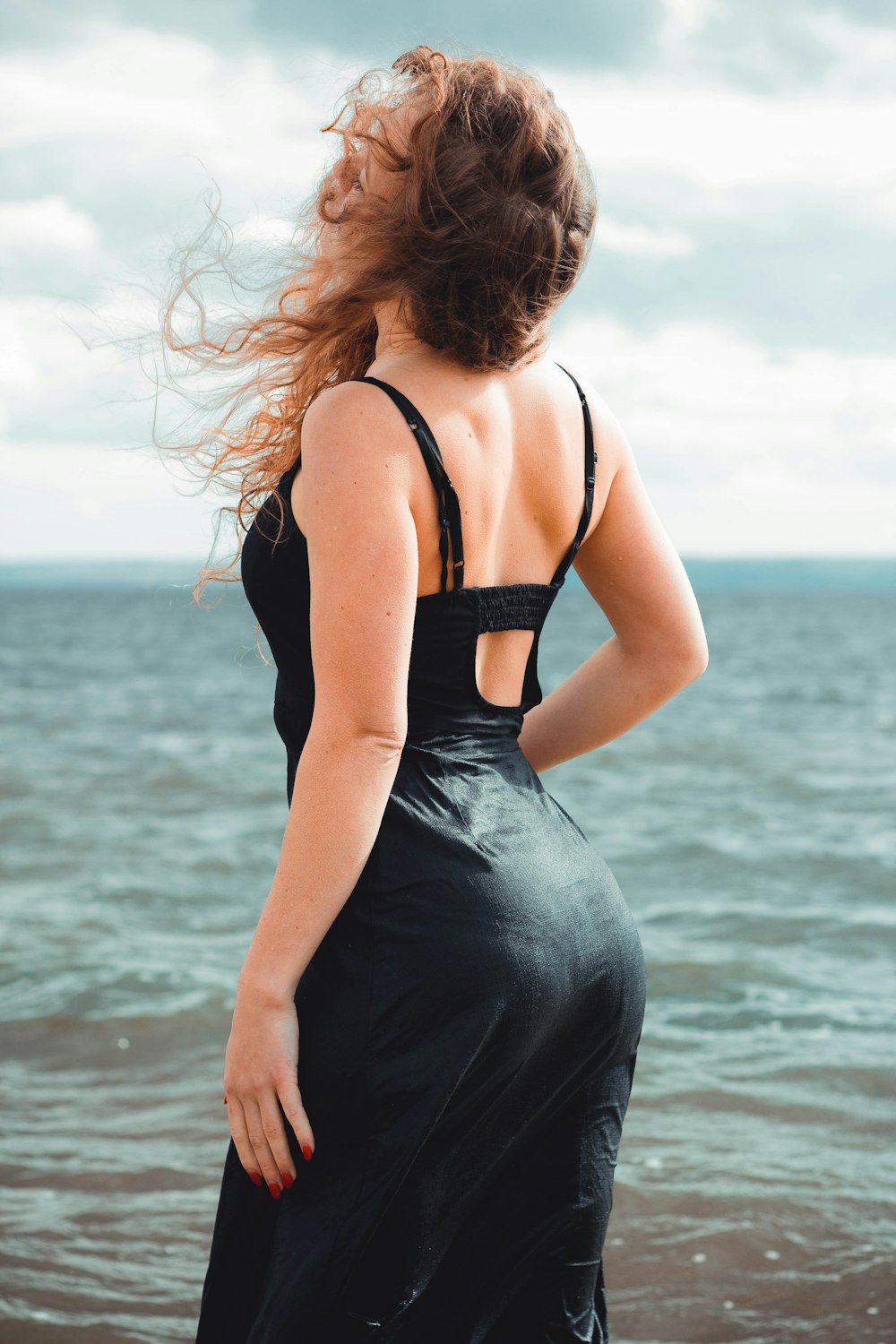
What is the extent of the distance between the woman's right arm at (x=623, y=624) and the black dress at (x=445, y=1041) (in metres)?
0.12

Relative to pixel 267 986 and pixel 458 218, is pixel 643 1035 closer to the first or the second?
pixel 267 986

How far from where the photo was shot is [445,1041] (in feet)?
5.01

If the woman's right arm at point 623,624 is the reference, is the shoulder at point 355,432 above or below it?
above

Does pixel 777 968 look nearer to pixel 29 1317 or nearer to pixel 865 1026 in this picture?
pixel 865 1026

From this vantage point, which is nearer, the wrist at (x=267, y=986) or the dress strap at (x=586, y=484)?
the wrist at (x=267, y=986)

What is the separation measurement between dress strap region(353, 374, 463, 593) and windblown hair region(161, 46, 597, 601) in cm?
13

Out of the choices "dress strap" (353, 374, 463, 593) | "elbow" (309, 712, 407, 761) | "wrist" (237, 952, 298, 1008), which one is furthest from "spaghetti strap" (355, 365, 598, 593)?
"wrist" (237, 952, 298, 1008)

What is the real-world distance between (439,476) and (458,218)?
1.07 feet

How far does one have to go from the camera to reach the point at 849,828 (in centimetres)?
912

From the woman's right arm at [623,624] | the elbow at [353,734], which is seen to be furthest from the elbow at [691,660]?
the elbow at [353,734]

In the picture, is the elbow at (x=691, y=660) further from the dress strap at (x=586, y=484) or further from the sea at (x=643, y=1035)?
the sea at (x=643, y=1035)

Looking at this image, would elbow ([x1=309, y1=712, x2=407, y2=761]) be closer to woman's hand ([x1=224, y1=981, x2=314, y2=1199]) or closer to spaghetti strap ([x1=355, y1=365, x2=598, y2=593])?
spaghetti strap ([x1=355, y1=365, x2=598, y2=593])

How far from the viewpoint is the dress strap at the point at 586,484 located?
174cm

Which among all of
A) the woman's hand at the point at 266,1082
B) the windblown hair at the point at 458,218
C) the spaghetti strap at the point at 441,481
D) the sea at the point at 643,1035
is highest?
the windblown hair at the point at 458,218
